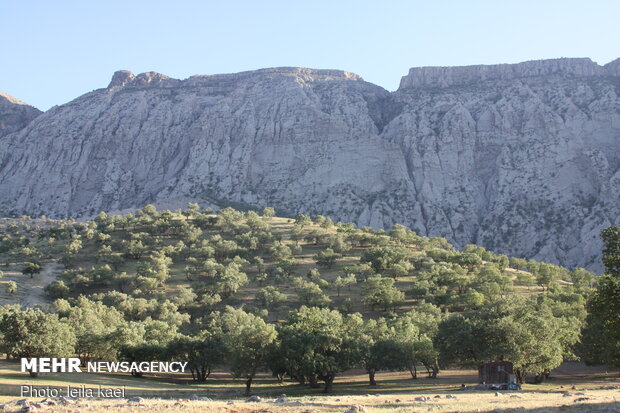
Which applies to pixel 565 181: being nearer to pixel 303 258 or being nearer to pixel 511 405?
pixel 303 258

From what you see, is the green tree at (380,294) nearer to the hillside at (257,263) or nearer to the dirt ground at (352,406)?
the hillside at (257,263)

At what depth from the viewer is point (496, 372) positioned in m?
44.5

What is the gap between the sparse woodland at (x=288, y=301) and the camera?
4597 cm

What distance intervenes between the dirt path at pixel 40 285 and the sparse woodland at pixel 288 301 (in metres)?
1.31

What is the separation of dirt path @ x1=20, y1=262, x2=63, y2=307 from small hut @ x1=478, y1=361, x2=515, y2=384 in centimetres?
5889

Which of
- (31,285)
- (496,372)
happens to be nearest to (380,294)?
(496,372)

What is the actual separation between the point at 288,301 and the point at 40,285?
38.6m

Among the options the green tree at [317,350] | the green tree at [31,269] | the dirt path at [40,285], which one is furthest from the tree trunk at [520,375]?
the green tree at [31,269]

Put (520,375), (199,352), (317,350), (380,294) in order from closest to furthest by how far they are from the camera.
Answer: (520,375), (317,350), (199,352), (380,294)

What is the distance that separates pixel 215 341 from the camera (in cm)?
5212

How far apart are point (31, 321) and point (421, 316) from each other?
3927 cm

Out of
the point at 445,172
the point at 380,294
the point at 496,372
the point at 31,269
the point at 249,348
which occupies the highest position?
the point at 445,172

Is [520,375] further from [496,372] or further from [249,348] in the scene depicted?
[249,348]

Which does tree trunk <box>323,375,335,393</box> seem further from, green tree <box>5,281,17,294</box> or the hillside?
green tree <box>5,281,17,294</box>
